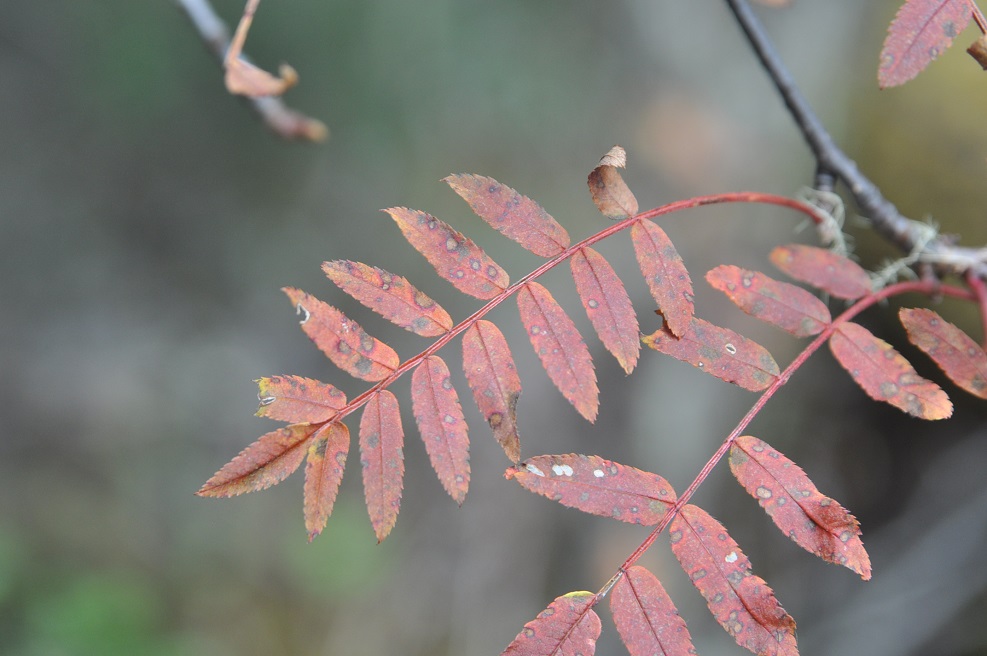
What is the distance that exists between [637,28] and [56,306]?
2622 mm

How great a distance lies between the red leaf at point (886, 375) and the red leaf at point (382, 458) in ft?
1.93

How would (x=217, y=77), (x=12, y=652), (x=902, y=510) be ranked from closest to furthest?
(x=12, y=652) < (x=902, y=510) < (x=217, y=77)

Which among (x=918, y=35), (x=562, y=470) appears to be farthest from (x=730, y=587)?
(x=918, y=35)

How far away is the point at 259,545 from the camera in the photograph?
2.33 metres

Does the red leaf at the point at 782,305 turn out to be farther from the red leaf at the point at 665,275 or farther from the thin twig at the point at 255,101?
the thin twig at the point at 255,101

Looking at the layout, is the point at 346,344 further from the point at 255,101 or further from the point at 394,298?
the point at 255,101

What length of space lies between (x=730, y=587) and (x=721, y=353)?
28 centimetres

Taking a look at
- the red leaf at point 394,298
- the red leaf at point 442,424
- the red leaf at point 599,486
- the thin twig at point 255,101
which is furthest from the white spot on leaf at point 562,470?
the thin twig at point 255,101

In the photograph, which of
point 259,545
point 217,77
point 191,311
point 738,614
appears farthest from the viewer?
point 191,311

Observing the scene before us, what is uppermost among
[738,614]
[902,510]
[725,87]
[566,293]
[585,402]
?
[725,87]

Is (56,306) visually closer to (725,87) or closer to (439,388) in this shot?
(439,388)

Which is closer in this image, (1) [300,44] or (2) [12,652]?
(2) [12,652]

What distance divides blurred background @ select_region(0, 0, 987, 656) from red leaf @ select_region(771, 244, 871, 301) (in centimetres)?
112

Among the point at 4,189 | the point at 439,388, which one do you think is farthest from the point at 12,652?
the point at 439,388
